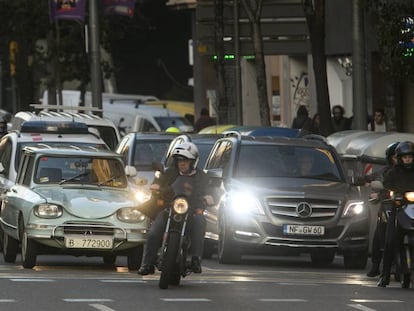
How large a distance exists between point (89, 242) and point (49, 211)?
2.03 feet

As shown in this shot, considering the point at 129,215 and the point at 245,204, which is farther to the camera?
the point at 245,204

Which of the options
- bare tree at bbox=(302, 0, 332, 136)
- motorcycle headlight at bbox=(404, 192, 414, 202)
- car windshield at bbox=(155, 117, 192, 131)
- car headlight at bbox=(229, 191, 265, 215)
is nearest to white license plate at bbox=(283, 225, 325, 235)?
car headlight at bbox=(229, 191, 265, 215)

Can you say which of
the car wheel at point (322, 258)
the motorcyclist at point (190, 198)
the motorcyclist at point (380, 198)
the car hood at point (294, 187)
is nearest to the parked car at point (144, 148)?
the car wheel at point (322, 258)

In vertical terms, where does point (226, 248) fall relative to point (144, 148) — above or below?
below

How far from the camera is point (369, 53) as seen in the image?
4234 cm

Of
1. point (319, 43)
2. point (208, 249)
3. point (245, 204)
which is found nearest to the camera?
point (245, 204)

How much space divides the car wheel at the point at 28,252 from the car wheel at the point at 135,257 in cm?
116

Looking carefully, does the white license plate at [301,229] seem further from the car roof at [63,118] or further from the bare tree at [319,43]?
the bare tree at [319,43]

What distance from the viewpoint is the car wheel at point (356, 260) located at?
70.5ft

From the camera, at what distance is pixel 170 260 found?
16.8m

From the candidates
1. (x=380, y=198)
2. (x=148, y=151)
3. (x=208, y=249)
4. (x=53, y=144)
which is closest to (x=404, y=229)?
(x=380, y=198)

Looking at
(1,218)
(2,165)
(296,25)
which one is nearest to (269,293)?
(1,218)

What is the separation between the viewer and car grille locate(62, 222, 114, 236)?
19.3 meters

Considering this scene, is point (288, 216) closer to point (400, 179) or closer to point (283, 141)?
point (283, 141)
